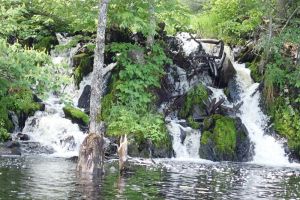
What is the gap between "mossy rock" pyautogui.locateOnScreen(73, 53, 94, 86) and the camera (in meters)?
29.5

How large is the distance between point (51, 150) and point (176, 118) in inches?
289

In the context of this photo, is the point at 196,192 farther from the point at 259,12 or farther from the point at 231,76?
the point at 259,12

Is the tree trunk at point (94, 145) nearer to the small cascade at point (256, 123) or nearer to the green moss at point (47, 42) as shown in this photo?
the small cascade at point (256, 123)

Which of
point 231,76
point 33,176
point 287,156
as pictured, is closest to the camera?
point 33,176

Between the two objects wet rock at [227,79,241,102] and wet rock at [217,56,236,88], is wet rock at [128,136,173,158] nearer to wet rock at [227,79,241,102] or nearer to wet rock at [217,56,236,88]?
wet rock at [227,79,241,102]

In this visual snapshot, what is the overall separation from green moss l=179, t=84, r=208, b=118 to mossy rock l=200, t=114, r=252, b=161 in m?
1.55

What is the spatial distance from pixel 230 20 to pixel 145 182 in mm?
21297

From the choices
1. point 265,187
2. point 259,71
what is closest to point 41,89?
point 265,187

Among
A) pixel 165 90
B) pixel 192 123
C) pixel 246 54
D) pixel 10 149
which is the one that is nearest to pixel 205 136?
pixel 192 123

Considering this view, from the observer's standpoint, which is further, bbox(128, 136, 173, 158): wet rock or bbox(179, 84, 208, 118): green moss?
bbox(179, 84, 208, 118): green moss

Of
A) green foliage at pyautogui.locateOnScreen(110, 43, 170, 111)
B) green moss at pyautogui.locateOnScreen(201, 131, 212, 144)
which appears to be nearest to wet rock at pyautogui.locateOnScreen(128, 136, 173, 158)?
green moss at pyautogui.locateOnScreen(201, 131, 212, 144)

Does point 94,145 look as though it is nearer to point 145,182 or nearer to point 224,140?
point 145,182

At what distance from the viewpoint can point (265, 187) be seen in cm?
1620

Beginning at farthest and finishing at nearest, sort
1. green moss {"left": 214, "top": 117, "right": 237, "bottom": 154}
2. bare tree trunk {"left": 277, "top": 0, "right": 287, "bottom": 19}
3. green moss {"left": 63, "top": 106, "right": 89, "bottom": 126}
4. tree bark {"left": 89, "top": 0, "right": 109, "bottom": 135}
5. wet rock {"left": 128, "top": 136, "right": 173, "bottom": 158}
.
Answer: bare tree trunk {"left": 277, "top": 0, "right": 287, "bottom": 19} < green moss {"left": 63, "top": 106, "right": 89, "bottom": 126} < green moss {"left": 214, "top": 117, "right": 237, "bottom": 154} < wet rock {"left": 128, "top": 136, "right": 173, "bottom": 158} < tree bark {"left": 89, "top": 0, "right": 109, "bottom": 135}
